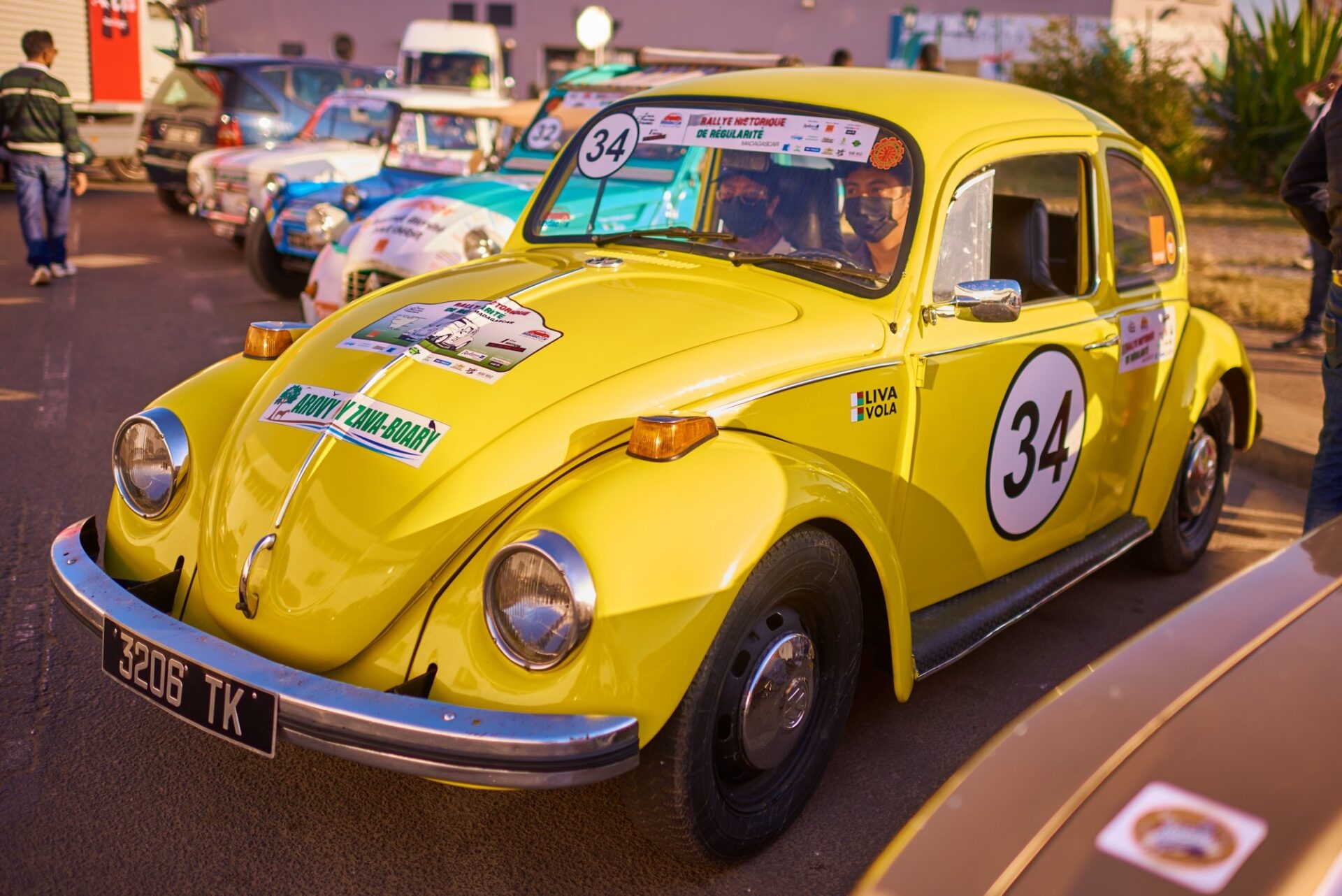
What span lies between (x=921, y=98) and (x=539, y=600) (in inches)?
84.0

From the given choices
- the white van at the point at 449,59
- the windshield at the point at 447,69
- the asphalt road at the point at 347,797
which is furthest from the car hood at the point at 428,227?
the windshield at the point at 447,69

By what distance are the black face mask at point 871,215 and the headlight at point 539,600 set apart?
1.56 metres

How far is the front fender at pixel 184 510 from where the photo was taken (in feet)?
9.83

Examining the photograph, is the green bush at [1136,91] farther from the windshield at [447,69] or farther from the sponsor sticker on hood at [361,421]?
the sponsor sticker on hood at [361,421]

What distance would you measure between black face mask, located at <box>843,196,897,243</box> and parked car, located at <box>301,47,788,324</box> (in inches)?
137

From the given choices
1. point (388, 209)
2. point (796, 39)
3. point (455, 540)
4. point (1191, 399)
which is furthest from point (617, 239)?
point (796, 39)

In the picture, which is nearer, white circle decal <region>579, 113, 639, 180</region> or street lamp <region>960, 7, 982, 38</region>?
white circle decal <region>579, 113, 639, 180</region>

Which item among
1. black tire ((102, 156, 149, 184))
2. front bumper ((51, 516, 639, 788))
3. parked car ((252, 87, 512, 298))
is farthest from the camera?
black tire ((102, 156, 149, 184))

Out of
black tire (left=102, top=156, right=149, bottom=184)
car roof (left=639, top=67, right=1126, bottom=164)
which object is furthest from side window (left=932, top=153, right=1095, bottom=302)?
black tire (left=102, top=156, right=149, bottom=184)

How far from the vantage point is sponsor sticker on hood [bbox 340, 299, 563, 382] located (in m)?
2.97

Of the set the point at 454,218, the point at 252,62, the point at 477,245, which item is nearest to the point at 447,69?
the point at 252,62

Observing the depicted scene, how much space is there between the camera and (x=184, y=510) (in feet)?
9.98

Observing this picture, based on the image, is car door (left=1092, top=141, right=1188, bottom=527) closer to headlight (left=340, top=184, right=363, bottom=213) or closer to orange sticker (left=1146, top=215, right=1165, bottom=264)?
orange sticker (left=1146, top=215, right=1165, bottom=264)

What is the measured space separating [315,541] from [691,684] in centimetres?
91
